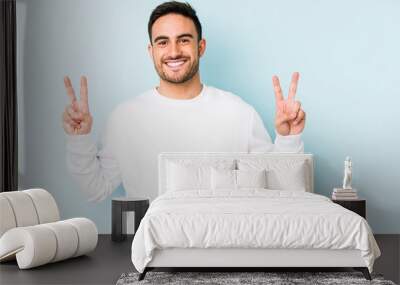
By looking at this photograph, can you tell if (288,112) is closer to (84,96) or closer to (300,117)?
(300,117)

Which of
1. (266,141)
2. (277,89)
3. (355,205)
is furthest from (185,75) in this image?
(355,205)

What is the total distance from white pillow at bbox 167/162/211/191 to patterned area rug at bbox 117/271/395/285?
1.46 m

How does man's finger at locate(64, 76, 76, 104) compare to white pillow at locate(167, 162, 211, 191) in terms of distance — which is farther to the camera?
man's finger at locate(64, 76, 76, 104)

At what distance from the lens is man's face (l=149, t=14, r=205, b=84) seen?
268 inches

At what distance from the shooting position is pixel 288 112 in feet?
22.4

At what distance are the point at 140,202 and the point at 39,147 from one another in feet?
4.50

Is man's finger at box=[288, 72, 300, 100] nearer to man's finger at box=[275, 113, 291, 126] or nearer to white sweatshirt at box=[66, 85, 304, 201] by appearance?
man's finger at box=[275, 113, 291, 126]

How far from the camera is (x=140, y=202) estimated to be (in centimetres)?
643

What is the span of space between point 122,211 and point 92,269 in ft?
4.46

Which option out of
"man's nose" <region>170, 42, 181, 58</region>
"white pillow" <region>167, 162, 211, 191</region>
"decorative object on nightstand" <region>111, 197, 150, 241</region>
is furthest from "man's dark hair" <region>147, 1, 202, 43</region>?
"decorative object on nightstand" <region>111, 197, 150, 241</region>

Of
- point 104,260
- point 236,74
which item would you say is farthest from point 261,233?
point 236,74

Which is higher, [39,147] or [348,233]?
[39,147]

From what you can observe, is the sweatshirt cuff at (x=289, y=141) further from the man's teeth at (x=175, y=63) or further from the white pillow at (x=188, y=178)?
the man's teeth at (x=175, y=63)

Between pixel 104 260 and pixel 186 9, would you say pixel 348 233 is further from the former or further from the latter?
pixel 186 9
